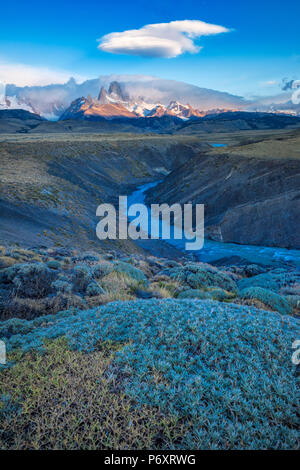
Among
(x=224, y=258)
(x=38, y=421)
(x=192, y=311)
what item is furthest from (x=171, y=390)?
(x=224, y=258)

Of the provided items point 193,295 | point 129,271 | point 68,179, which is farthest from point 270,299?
point 68,179

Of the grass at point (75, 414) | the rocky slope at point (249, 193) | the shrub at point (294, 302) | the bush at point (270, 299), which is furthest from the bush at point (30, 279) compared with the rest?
the rocky slope at point (249, 193)

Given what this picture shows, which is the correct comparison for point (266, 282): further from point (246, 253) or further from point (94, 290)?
point (246, 253)

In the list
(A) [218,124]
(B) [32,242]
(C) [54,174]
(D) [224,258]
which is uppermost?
(A) [218,124]

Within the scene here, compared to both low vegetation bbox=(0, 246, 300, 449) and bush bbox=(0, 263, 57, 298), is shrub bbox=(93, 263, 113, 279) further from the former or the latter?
low vegetation bbox=(0, 246, 300, 449)
